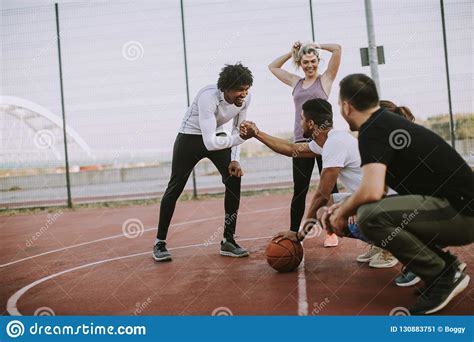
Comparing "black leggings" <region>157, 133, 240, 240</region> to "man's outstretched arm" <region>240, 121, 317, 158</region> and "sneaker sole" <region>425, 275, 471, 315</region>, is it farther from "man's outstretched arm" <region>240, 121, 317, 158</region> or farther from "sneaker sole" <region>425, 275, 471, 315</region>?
"sneaker sole" <region>425, 275, 471, 315</region>

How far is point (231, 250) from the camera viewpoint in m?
4.29

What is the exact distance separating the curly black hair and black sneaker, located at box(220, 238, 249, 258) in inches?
53.9

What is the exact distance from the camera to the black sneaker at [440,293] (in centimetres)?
252

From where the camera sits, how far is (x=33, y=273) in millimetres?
4254

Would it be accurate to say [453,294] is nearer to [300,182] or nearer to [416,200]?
[416,200]

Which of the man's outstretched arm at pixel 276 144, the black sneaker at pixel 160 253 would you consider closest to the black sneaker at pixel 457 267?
the man's outstretched arm at pixel 276 144

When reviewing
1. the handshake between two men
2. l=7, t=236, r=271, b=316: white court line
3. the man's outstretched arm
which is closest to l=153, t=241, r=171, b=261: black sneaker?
l=7, t=236, r=271, b=316: white court line

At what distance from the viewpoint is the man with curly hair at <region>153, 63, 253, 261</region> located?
398 cm

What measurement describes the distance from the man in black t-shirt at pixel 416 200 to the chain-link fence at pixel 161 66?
5226 millimetres

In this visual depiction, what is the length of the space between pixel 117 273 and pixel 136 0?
6.34 meters

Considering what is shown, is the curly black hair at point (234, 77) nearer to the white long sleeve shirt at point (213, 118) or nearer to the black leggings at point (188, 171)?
the white long sleeve shirt at point (213, 118)

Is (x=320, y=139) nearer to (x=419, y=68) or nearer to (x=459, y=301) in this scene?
(x=459, y=301)

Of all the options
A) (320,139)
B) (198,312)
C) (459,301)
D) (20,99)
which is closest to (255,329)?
(198,312)

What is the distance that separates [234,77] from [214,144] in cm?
57
